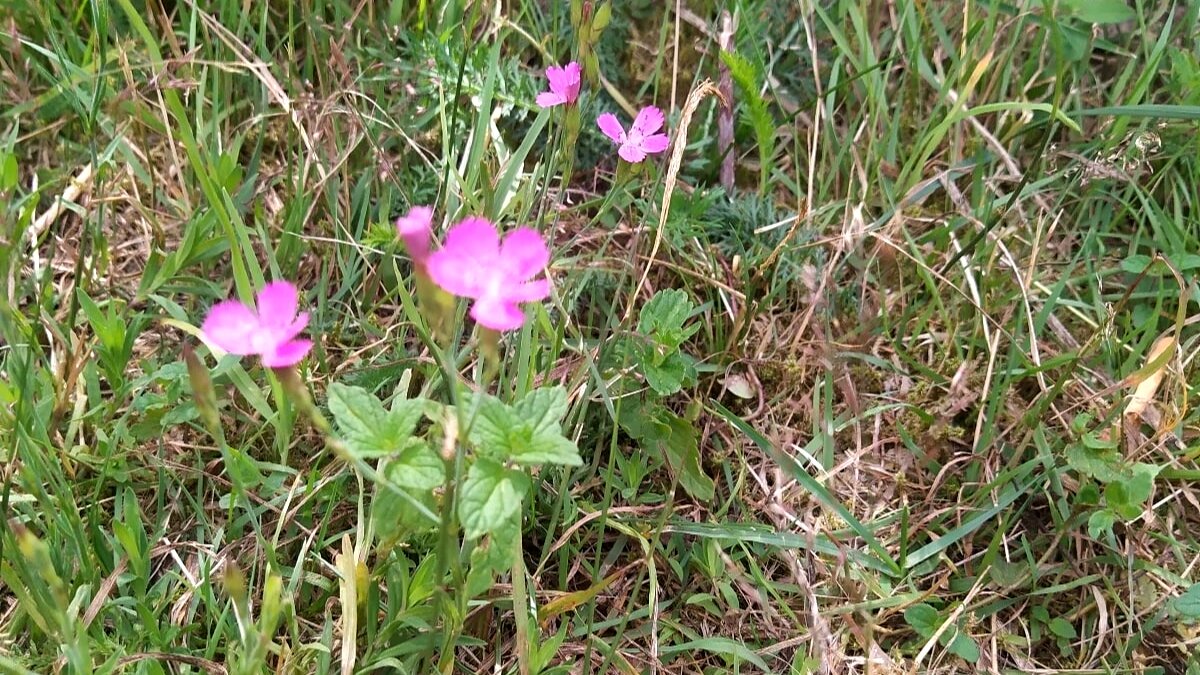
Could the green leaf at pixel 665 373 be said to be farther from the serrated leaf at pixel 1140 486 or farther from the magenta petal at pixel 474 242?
the serrated leaf at pixel 1140 486

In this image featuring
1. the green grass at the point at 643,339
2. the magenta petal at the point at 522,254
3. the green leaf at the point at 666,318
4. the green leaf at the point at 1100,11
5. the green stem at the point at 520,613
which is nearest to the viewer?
the magenta petal at the point at 522,254

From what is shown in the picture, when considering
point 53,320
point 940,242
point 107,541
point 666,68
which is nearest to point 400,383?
point 107,541

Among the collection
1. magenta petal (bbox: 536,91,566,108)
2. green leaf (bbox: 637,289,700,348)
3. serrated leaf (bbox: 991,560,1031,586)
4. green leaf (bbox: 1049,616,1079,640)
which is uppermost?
magenta petal (bbox: 536,91,566,108)

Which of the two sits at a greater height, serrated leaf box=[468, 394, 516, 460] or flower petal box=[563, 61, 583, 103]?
flower petal box=[563, 61, 583, 103]

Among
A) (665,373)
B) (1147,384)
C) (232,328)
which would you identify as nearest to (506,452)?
(232,328)

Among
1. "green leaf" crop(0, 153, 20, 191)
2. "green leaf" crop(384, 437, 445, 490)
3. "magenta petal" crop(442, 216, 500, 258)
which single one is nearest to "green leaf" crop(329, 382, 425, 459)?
"green leaf" crop(384, 437, 445, 490)

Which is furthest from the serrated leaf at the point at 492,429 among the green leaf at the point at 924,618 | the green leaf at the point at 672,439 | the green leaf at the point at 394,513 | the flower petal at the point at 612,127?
the green leaf at the point at 924,618

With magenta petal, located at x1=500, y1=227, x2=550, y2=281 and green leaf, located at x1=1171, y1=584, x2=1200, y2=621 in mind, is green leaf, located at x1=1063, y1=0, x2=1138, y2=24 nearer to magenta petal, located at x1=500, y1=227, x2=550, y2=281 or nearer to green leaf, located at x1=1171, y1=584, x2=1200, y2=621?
green leaf, located at x1=1171, y1=584, x2=1200, y2=621
